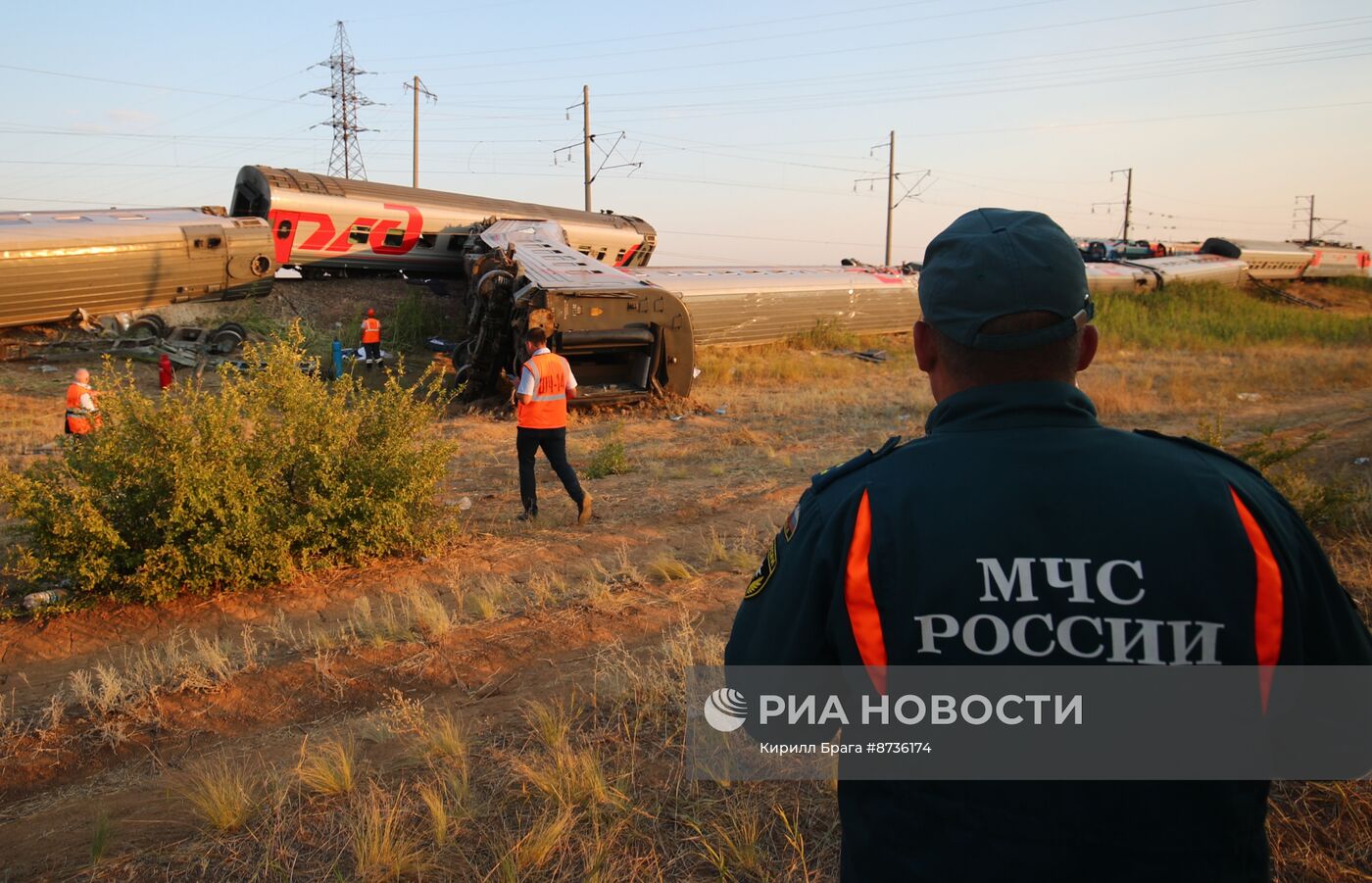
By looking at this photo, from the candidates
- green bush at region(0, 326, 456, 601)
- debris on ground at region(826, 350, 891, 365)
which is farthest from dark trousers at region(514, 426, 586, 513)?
debris on ground at region(826, 350, 891, 365)

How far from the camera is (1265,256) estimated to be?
123 feet

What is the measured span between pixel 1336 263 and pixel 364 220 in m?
41.2

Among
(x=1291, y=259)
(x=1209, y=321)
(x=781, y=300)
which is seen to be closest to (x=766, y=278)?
(x=781, y=300)

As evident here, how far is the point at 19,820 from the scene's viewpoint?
3.51 metres

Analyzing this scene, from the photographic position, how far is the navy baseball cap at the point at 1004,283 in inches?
58.0

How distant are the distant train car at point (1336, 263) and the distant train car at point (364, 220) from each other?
33513mm

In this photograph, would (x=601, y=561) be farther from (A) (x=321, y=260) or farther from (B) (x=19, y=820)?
(A) (x=321, y=260)

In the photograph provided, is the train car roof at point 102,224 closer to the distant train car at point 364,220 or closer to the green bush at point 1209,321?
the distant train car at point 364,220

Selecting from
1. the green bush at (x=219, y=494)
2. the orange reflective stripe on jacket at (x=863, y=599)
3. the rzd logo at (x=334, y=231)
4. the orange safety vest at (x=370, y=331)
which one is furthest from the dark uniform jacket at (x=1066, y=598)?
the rzd logo at (x=334, y=231)

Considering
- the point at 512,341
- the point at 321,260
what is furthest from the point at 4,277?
the point at 512,341

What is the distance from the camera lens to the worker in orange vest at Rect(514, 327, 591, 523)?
8164 millimetres

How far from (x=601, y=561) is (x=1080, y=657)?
5.79 m

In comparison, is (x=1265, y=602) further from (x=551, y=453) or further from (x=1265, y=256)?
(x=1265, y=256)

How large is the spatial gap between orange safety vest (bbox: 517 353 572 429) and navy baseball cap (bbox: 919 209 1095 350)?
22.4 ft
